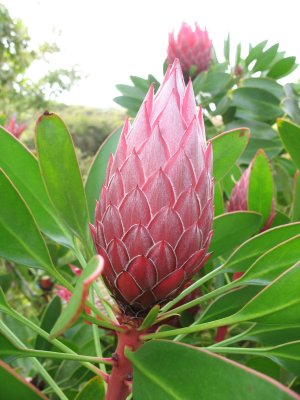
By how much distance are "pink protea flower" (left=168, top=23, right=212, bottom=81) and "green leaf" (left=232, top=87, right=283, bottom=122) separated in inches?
13.4

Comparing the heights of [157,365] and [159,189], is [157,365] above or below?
below

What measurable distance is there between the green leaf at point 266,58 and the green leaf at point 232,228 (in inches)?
49.8

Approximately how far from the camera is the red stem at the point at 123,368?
2.20 feet

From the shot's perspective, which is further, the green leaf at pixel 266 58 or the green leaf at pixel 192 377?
the green leaf at pixel 266 58

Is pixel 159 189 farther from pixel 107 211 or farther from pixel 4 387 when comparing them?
A: pixel 4 387

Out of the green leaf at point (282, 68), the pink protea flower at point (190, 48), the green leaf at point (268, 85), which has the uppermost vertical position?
the pink protea flower at point (190, 48)

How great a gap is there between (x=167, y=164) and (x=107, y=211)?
4.0 inches

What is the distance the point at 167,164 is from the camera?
1.94 ft

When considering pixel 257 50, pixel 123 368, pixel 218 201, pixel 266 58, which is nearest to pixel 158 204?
pixel 123 368

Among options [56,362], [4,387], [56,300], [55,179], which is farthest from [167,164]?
[56,362]

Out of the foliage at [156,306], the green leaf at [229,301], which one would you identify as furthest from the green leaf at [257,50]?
the green leaf at [229,301]

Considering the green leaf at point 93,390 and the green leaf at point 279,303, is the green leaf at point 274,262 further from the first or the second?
the green leaf at point 93,390

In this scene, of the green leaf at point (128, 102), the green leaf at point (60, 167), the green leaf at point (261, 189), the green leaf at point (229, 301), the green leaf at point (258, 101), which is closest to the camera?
the green leaf at point (60, 167)

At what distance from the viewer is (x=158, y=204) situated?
0.59 metres
